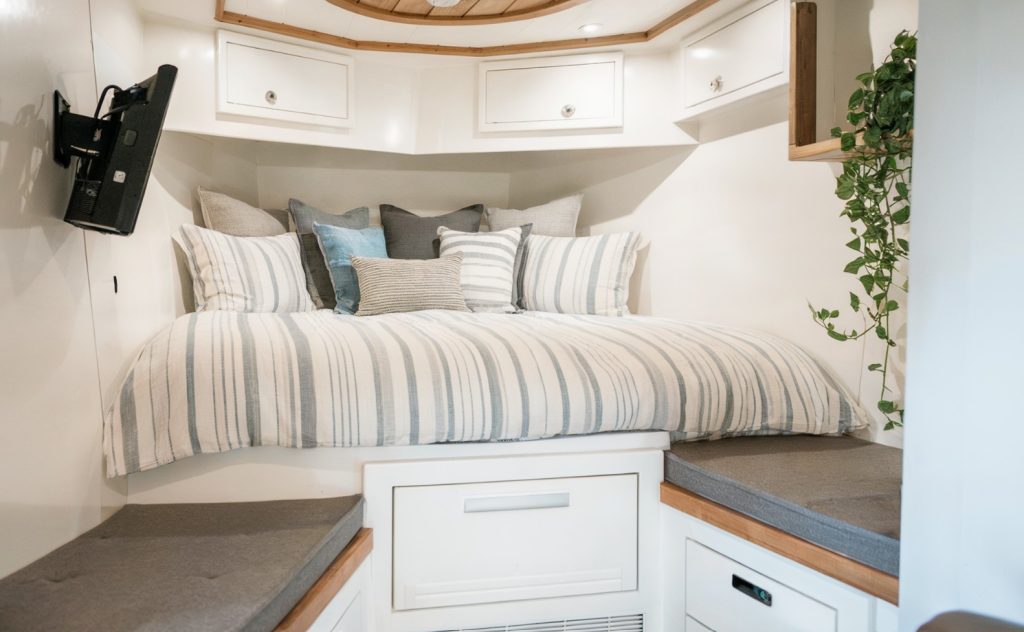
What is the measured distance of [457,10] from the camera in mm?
2203

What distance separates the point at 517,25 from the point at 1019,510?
204 cm

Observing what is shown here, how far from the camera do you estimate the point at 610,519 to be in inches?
59.5

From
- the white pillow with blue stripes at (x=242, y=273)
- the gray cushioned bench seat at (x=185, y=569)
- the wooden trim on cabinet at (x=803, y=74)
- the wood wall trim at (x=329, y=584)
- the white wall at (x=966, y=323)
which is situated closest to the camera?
the white wall at (x=966, y=323)

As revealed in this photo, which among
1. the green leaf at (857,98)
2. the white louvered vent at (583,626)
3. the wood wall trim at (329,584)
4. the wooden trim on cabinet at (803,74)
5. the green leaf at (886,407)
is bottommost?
the white louvered vent at (583,626)

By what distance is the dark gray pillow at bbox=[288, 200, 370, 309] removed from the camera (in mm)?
2457

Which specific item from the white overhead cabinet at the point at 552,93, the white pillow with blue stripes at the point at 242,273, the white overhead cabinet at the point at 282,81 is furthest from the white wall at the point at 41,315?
the white overhead cabinet at the point at 552,93

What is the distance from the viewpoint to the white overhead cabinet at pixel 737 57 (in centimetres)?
185

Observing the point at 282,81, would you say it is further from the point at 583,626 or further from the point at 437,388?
the point at 583,626

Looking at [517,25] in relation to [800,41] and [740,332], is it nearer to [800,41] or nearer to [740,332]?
[800,41]

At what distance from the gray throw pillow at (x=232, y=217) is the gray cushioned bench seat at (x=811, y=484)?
5.48 ft

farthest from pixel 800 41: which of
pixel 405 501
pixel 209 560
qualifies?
pixel 209 560

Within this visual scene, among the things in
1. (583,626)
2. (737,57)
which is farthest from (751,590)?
(737,57)

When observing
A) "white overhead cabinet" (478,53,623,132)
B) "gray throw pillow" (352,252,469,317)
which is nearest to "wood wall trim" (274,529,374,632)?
"gray throw pillow" (352,252,469,317)

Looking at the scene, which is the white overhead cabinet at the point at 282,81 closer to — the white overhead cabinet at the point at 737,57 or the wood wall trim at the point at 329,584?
the white overhead cabinet at the point at 737,57
